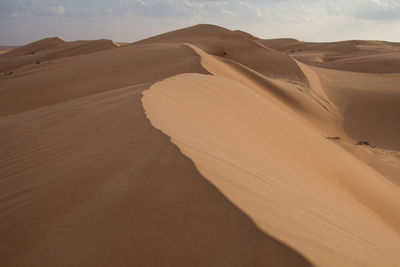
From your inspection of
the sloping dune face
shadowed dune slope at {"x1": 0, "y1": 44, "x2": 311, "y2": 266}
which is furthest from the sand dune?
shadowed dune slope at {"x1": 0, "y1": 44, "x2": 311, "y2": 266}

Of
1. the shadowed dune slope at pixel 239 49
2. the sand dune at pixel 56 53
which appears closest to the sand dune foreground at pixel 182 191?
the shadowed dune slope at pixel 239 49

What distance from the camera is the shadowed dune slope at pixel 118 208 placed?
1.42m

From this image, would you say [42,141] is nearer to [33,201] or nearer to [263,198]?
[33,201]

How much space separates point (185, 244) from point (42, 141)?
97.2 inches

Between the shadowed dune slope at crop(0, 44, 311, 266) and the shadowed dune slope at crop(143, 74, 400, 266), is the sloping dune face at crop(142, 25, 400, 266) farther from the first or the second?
the shadowed dune slope at crop(0, 44, 311, 266)

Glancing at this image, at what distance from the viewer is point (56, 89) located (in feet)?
28.1

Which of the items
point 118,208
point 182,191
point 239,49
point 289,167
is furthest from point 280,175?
point 239,49

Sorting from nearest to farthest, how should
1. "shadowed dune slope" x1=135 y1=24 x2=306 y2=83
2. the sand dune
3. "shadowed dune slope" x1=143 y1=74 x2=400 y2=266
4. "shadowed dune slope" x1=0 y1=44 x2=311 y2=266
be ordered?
"shadowed dune slope" x1=0 y1=44 x2=311 y2=266, "shadowed dune slope" x1=143 y1=74 x2=400 y2=266, "shadowed dune slope" x1=135 y1=24 x2=306 y2=83, the sand dune

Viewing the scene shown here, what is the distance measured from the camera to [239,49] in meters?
19.3

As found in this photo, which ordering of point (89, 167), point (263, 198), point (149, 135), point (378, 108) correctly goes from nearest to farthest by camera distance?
point (263, 198) → point (89, 167) → point (149, 135) → point (378, 108)

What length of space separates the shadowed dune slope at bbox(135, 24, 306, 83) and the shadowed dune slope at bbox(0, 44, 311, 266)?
437 inches

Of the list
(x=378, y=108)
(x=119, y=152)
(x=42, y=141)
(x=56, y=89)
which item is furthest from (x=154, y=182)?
(x=378, y=108)

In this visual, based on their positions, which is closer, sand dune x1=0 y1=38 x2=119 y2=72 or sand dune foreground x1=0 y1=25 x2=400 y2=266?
sand dune foreground x1=0 y1=25 x2=400 y2=266

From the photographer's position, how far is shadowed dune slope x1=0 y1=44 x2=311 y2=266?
1423mm
